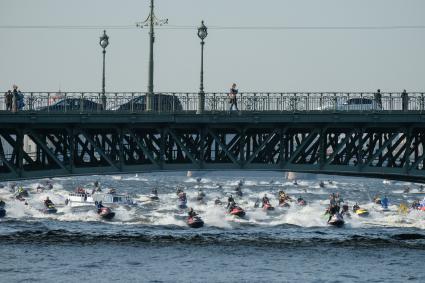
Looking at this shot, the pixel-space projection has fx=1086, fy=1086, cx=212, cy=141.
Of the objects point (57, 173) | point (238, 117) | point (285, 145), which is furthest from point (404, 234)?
point (57, 173)

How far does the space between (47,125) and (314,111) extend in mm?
14998

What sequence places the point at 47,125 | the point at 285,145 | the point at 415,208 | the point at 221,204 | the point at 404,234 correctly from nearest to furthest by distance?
the point at 47,125 → the point at 285,145 → the point at 404,234 → the point at 415,208 → the point at 221,204

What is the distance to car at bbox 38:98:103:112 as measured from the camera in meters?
61.5

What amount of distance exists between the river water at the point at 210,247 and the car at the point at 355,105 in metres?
8.45

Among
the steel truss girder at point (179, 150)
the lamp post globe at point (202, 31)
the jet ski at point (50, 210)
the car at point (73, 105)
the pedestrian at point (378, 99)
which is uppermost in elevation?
the lamp post globe at point (202, 31)

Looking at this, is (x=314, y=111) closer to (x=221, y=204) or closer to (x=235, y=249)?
(x=235, y=249)

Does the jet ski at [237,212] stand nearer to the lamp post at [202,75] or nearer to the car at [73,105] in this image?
the lamp post at [202,75]

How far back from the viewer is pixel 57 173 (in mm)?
58906

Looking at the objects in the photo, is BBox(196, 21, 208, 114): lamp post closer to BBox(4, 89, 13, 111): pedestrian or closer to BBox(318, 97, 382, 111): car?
BBox(318, 97, 382, 111): car

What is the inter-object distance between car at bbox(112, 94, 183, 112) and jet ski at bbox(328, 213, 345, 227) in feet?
81.3

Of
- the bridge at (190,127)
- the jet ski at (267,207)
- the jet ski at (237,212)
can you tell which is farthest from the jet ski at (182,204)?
the bridge at (190,127)

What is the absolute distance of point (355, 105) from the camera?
2484 inches

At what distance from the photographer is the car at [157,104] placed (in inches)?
2441

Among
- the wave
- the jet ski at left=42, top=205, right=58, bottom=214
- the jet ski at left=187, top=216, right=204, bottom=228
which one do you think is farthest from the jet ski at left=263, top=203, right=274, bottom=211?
the wave
